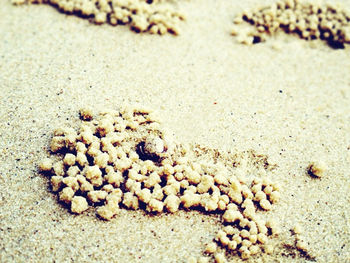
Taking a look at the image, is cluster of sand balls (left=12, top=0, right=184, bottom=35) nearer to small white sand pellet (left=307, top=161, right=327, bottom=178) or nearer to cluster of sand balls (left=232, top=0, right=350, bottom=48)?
cluster of sand balls (left=232, top=0, right=350, bottom=48)

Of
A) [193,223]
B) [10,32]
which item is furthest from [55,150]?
[10,32]

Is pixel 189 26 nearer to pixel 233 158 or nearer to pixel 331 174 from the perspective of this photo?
pixel 233 158

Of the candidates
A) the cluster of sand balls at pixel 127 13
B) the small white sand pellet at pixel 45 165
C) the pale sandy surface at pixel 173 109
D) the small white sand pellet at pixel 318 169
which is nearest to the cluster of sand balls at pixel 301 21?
the pale sandy surface at pixel 173 109

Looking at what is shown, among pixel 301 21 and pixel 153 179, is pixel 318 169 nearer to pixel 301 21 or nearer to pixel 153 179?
pixel 153 179

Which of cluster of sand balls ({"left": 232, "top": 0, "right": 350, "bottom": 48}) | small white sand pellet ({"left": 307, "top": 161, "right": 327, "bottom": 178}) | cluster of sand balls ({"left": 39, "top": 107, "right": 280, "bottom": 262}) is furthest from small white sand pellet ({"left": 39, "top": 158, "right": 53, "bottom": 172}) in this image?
cluster of sand balls ({"left": 232, "top": 0, "right": 350, "bottom": 48})

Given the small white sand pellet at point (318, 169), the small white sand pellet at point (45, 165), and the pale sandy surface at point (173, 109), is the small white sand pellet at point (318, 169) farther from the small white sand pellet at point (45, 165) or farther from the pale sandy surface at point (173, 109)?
the small white sand pellet at point (45, 165)
